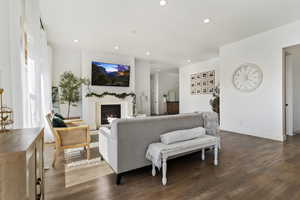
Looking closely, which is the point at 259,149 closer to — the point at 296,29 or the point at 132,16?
the point at 296,29

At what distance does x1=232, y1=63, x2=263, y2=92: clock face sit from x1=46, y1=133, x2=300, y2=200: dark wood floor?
2.15 metres

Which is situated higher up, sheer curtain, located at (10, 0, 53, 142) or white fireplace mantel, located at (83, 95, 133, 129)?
sheer curtain, located at (10, 0, 53, 142)

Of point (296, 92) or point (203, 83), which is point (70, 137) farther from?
point (296, 92)

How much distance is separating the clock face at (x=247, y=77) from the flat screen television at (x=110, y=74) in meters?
4.18

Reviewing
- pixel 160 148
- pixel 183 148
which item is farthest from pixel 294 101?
pixel 160 148

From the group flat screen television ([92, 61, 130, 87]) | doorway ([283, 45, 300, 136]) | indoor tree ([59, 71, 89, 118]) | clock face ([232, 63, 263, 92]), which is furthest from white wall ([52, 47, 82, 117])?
doorway ([283, 45, 300, 136])

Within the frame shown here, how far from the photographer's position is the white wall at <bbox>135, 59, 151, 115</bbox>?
7.09 metres

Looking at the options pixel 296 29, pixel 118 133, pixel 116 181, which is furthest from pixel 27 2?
pixel 296 29

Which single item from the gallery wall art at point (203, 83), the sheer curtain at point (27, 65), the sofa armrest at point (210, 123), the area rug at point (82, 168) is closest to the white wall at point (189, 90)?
the gallery wall art at point (203, 83)

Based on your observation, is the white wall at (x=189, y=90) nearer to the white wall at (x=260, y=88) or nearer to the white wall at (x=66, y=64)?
the white wall at (x=260, y=88)

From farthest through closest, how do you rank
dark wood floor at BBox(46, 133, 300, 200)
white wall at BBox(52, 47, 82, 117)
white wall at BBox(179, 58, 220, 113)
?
white wall at BBox(179, 58, 220, 113) < white wall at BBox(52, 47, 82, 117) < dark wood floor at BBox(46, 133, 300, 200)

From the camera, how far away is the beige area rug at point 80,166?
2.15 meters

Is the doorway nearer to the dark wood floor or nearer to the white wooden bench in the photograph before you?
the dark wood floor

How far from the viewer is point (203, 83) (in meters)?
7.24
